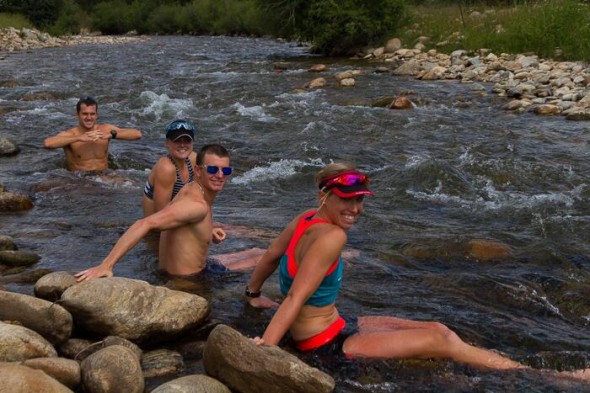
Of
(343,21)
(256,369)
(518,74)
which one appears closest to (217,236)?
(256,369)

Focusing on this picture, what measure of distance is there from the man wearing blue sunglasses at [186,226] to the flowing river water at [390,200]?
0.23 meters

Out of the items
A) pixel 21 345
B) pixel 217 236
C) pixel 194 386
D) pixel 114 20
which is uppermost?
pixel 21 345

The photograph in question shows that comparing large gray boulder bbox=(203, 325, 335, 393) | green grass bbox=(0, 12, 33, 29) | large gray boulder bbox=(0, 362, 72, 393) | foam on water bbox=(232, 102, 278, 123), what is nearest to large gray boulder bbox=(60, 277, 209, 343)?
large gray boulder bbox=(203, 325, 335, 393)

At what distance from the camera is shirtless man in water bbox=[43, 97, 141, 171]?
33.4 feet

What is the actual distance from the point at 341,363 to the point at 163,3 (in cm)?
7861

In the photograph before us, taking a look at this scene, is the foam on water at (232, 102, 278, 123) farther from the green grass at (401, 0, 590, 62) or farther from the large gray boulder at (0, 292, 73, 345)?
the large gray boulder at (0, 292, 73, 345)

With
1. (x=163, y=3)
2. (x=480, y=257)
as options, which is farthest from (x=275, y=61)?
(x=163, y=3)

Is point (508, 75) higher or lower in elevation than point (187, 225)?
lower

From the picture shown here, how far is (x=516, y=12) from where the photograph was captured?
25578 millimetres

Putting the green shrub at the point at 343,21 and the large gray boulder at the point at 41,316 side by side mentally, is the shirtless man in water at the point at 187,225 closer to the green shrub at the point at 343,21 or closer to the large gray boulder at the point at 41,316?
the large gray boulder at the point at 41,316

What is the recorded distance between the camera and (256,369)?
4.10 m

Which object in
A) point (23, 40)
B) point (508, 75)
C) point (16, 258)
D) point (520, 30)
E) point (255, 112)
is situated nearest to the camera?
point (16, 258)

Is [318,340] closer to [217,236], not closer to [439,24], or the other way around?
[217,236]

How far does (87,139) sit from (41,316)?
6022 mm
